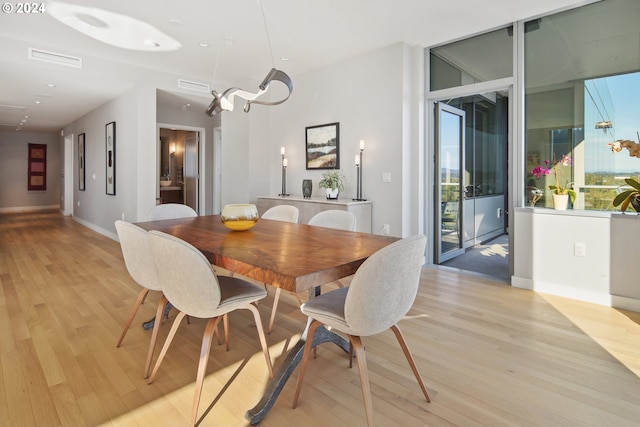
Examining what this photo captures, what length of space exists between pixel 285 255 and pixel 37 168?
13052mm

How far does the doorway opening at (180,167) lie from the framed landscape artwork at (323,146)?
3.06m

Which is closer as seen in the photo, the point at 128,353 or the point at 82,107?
the point at 128,353

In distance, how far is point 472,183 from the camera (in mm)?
5617

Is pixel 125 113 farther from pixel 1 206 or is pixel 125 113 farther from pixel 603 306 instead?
pixel 1 206

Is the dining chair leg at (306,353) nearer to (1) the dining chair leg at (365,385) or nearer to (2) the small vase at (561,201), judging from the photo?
(1) the dining chair leg at (365,385)

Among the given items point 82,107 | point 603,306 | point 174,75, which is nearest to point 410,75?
point 603,306

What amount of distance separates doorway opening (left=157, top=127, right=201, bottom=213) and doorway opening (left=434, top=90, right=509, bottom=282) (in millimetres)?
4878

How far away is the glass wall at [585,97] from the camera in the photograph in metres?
3.16

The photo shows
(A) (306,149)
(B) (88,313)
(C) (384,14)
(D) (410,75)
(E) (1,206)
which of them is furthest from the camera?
(E) (1,206)

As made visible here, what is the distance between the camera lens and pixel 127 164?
5.70 metres

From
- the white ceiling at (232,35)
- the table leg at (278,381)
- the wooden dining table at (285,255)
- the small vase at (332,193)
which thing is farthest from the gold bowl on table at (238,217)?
the small vase at (332,193)

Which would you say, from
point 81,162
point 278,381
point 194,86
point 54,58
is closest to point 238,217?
point 278,381

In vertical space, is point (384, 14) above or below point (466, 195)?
above

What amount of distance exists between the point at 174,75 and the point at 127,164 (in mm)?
1562
